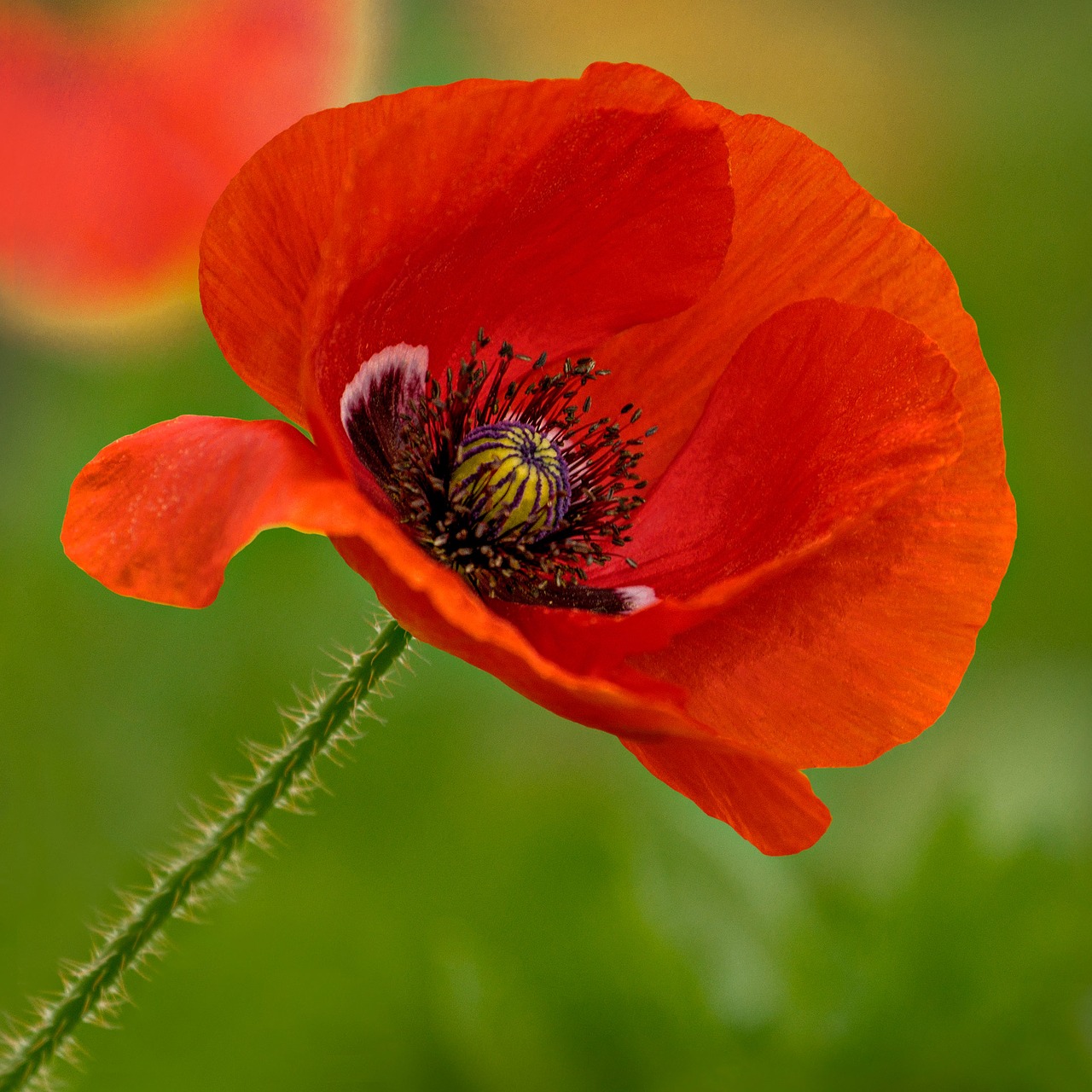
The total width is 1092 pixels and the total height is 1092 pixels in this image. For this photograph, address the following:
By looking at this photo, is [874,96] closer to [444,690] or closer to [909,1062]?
[444,690]

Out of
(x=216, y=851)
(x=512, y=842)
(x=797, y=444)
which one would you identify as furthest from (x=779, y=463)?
(x=512, y=842)

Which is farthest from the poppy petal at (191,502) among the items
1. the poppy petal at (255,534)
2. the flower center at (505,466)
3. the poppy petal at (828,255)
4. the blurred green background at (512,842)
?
the blurred green background at (512,842)

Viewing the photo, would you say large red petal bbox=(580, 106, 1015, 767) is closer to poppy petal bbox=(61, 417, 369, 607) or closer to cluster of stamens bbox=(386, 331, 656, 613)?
cluster of stamens bbox=(386, 331, 656, 613)

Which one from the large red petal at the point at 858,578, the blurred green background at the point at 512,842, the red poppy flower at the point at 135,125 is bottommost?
the blurred green background at the point at 512,842

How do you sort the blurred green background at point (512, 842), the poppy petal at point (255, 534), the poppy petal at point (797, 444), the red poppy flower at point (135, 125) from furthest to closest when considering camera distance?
the red poppy flower at point (135, 125) < the blurred green background at point (512, 842) < the poppy petal at point (797, 444) < the poppy petal at point (255, 534)

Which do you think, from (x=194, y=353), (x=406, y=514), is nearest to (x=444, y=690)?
(x=194, y=353)

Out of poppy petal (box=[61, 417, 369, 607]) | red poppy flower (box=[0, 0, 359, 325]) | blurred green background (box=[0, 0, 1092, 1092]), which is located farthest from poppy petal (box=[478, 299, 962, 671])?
red poppy flower (box=[0, 0, 359, 325])

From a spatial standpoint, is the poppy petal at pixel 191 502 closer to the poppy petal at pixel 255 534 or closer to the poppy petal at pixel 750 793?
the poppy petal at pixel 255 534

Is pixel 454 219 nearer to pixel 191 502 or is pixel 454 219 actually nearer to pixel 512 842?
pixel 191 502
